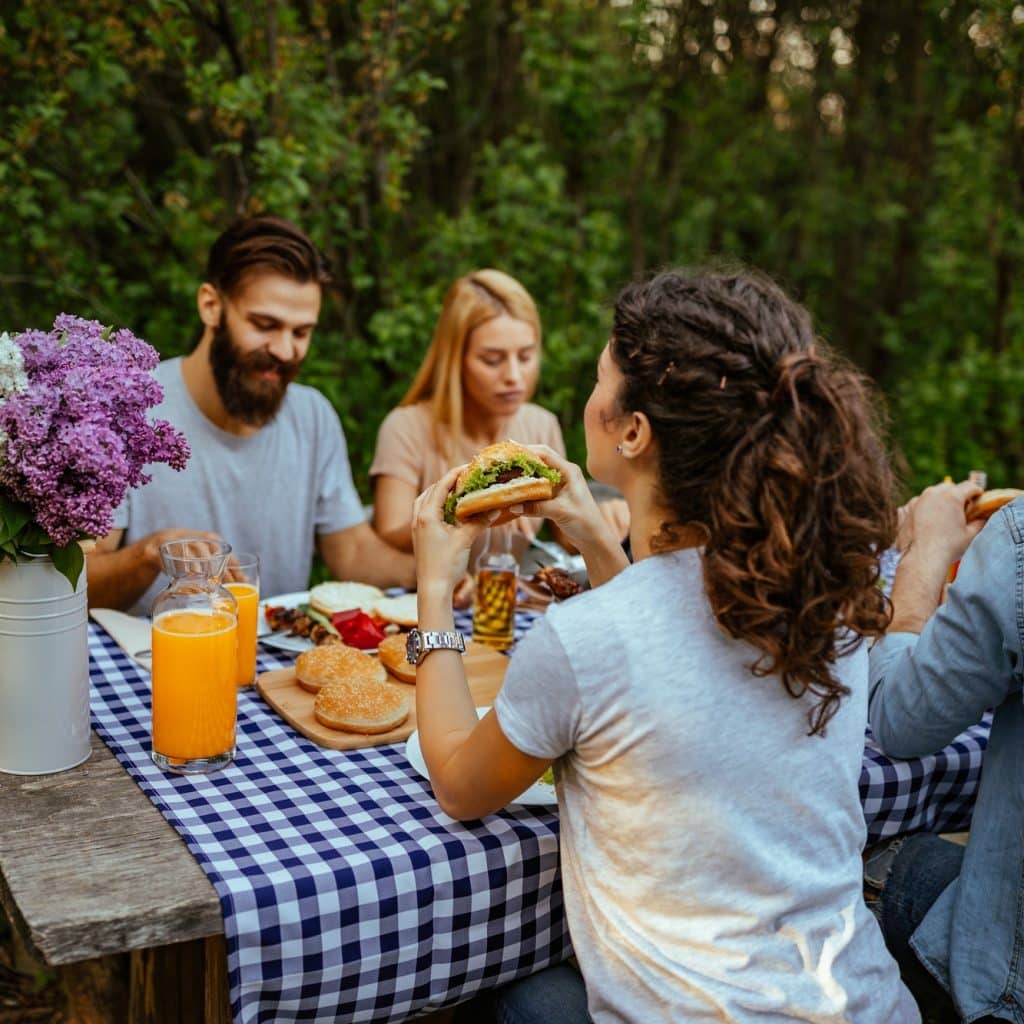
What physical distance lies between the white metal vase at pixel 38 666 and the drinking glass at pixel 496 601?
Result: 2.99ft

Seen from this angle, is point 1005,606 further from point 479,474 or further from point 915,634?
point 479,474

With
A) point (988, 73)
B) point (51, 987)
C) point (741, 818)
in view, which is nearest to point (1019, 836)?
point (741, 818)

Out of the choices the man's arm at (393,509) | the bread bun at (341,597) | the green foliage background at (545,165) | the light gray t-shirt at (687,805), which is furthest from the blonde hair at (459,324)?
the light gray t-shirt at (687,805)

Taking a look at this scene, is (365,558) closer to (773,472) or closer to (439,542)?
(439,542)

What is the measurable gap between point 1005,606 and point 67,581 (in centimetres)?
138

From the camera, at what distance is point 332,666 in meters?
1.98

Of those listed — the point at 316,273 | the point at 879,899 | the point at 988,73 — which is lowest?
the point at 879,899

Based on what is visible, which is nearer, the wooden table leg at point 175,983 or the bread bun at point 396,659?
the wooden table leg at point 175,983

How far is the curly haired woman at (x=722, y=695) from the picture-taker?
52.7 inches

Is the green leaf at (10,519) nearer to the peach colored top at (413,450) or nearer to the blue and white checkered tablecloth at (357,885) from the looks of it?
the blue and white checkered tablecloth at (357,885)

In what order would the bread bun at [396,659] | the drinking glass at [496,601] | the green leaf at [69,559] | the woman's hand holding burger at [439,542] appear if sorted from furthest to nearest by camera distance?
the drinking glass at [496,601]
the bread bun at [396,659]
the woman's hand holding burger at [439,542]
the green leaf at [69,559]

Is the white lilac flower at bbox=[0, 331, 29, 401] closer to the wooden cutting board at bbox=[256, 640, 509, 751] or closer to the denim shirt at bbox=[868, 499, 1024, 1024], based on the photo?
the wooden cutting board at bbox=[256, 640, 509, 751]

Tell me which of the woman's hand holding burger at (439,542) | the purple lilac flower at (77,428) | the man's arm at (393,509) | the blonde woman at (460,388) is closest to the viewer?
the purple lilac flower at (77,428)

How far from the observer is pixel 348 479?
3.29 meters
